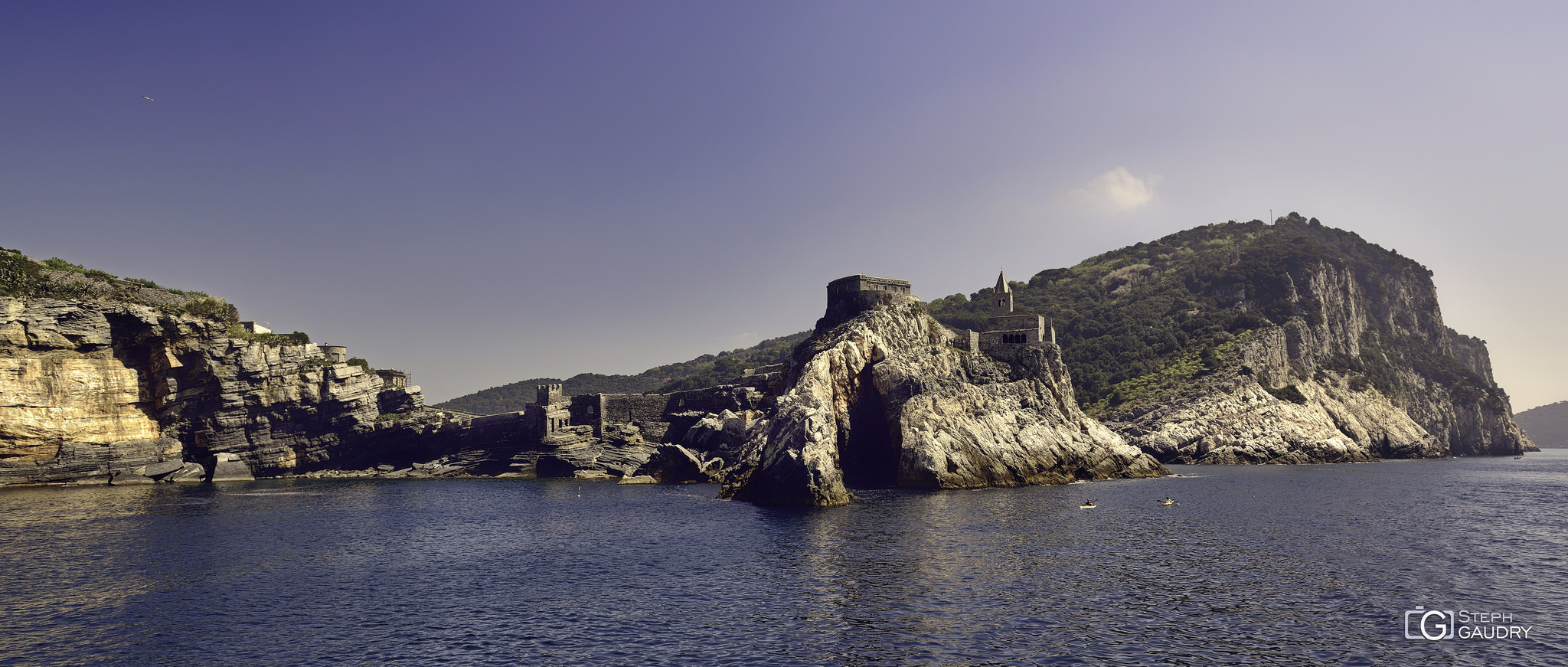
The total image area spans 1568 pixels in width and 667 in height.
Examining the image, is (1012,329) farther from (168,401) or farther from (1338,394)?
(168,401)

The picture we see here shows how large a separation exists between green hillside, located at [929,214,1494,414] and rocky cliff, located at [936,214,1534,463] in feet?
1.28

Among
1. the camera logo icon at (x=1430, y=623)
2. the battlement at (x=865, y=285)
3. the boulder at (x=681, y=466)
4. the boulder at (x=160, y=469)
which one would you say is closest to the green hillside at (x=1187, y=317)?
the battlement at (x=865, y=285)

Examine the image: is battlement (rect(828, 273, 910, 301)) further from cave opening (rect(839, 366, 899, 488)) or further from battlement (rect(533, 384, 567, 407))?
battlement (rect(533, 384, 567, 407))

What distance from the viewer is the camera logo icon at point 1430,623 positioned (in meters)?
24.8

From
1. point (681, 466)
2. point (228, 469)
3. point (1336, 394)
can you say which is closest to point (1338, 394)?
point (1336, 394)

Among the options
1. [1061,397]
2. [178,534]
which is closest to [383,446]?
[178,534]

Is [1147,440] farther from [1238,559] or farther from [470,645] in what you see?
[470,645]

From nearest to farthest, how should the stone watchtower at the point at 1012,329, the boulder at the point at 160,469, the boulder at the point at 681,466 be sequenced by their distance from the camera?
the boulder at the point at 160,469 < the boulder at the point at 681,466 < the stone watchtower at the point at 1012,329

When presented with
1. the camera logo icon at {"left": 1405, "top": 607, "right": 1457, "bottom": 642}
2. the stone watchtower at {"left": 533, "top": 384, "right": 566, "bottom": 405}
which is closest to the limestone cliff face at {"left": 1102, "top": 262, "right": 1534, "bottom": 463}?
the stone watchtower at {"left": 533, "top": 384, "right": 566, "bottom": 405}

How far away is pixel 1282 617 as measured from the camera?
88.1 ft

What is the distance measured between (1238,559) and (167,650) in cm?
4186

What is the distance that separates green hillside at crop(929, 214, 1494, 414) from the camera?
13938cm

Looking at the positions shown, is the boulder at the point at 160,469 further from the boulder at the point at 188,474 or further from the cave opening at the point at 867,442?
the cave opening at the point at 867,442

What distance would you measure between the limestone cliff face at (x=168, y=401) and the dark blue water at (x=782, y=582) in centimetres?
1982
